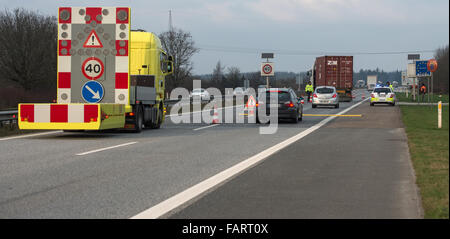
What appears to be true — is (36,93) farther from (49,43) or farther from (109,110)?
(109,110)

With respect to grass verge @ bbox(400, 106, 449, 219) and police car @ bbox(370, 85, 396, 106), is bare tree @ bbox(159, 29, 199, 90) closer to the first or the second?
police car @ bbox(370, 85, 396, 106)

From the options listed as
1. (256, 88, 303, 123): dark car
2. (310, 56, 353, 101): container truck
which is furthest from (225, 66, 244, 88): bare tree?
(256, 88, 303, 123): dark car

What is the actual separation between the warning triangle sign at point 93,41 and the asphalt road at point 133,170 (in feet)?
8.48

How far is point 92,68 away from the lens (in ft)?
57.5

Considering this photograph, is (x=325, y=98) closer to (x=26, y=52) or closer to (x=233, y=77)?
(x=26, y=52)

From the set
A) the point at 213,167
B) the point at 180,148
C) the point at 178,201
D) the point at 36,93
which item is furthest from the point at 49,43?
the point at 178,201

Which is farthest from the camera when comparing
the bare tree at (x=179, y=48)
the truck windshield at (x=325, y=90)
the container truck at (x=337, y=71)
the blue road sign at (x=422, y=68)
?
the bare tree at (x=179, y=48)

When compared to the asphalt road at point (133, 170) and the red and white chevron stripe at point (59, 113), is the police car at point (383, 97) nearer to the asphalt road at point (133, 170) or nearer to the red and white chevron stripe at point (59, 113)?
the asphalt road at point (133, 170)

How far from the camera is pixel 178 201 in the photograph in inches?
297

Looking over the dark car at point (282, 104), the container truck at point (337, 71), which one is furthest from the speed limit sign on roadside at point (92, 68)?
the container truck at point (337, 71)

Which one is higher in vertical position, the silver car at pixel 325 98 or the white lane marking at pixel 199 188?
the silver car at pixel 325 98

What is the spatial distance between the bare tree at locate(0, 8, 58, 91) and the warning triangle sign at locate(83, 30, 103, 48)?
31.4m

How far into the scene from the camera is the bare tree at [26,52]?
153 feet
